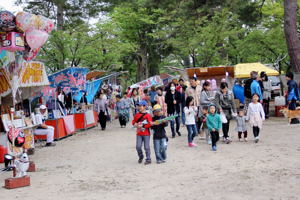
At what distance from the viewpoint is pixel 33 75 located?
12617 mm

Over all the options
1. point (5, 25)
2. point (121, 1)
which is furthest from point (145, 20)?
point (5, 25)

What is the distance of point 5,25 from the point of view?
8.50 meters

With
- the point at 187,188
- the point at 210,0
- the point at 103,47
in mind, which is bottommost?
the point at 187,188

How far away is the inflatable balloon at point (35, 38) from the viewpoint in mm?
9109

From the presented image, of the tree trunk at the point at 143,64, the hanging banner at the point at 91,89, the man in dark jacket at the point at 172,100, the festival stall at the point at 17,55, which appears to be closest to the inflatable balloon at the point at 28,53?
the festival stall at the point at 17,55

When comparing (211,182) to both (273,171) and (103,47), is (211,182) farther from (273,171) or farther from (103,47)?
(103,47)

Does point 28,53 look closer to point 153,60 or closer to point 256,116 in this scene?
point 256,116

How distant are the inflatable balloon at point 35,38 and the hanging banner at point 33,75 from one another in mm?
2646

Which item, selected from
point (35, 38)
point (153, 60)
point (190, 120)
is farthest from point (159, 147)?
point (153, 60)

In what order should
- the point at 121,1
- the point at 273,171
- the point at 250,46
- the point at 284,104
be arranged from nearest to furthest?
the point at 273,171
the point at 284,104
the point at 250,46
the point at 121,1

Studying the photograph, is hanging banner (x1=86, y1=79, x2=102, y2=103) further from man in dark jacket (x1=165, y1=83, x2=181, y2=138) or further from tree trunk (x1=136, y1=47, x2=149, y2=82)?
tree trunk (x1=136, y1=47, x2=149, y2=82)

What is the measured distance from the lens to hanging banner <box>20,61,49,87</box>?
1202 cm

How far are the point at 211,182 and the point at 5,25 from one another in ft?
17.9

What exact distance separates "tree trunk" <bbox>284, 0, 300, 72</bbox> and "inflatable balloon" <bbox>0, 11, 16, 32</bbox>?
13.2 meters
